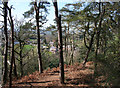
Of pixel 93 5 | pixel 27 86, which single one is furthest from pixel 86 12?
pixel 27 86

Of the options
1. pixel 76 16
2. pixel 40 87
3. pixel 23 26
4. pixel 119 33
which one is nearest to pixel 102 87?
pixel 119 33

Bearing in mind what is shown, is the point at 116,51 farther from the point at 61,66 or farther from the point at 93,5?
the point at 93,5

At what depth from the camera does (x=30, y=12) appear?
10.9 metres

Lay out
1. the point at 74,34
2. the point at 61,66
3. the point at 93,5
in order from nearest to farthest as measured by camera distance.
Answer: the point at 61,66
the point at 93,5
the point at 74,34

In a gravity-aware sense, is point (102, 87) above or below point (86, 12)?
below

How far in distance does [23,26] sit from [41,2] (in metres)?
3.26

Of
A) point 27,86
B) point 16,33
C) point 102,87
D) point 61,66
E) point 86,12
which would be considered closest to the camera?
point 102,87

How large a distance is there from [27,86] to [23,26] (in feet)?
22.6

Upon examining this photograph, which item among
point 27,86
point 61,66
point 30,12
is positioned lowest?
point 27,86

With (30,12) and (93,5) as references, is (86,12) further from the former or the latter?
(30,12)

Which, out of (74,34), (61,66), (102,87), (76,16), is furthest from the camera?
(74,34)

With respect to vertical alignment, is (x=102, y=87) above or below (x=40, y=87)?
above

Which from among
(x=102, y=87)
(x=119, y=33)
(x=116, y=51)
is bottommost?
(x=102, y=87)

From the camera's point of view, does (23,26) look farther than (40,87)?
Yes
